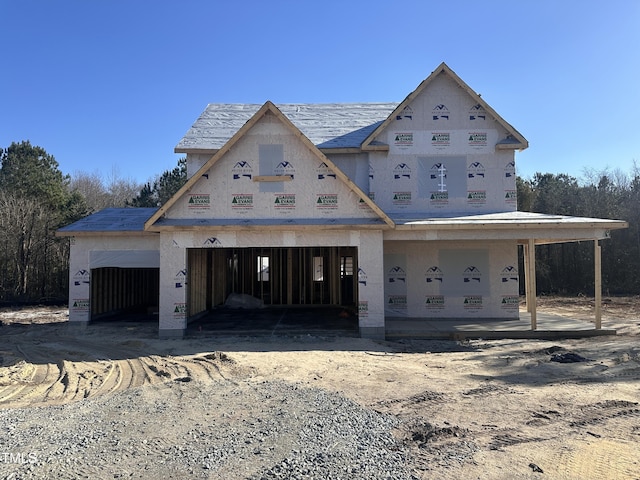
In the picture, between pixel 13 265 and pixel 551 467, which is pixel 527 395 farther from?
pixel 13 265

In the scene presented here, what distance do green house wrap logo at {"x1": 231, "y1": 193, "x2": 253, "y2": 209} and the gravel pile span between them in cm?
595

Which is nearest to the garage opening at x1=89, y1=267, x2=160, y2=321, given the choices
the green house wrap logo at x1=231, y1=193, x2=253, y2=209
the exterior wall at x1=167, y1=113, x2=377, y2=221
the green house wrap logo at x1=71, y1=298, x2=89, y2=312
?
the green house wrap logo at x1=71, y1=298, x2=89, y2=312

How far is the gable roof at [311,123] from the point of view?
48.8 ft

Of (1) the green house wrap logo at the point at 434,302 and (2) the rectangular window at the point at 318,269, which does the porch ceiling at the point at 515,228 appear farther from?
(2) the rectangular window at the point at 318,269

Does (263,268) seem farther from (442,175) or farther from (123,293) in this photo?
(442,175)

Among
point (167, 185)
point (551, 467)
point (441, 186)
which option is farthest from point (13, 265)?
point (551, 467)

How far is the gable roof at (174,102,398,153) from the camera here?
586 inches

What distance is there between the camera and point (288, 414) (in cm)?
529

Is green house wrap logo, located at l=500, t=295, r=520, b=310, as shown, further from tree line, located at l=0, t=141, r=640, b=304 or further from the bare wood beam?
tree line, located at l=0, t=141, r=640, b=304

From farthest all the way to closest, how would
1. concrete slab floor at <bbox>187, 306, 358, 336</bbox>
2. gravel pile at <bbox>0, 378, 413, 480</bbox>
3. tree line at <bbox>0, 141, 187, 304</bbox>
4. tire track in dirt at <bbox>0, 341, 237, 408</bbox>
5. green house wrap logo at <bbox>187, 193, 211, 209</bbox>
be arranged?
tree line at <bbox>0, 141, 187, 304</bbox> → concrete slab floor at <bbox>187, 306, 358, 336</bbox> → green house wrap logo at <bbox>187, 193, 211, 209</bbox> → tire track in dirt at <bbox>0, 341, 237, 408</bbox> → gravel pile at <bbox>0, 378, 413, 480</bbox>

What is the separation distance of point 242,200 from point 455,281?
7.84m

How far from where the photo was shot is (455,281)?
13836 mm

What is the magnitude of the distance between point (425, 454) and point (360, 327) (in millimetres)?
6945

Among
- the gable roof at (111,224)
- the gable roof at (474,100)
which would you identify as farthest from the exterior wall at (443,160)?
the gable roof at (111,224)
